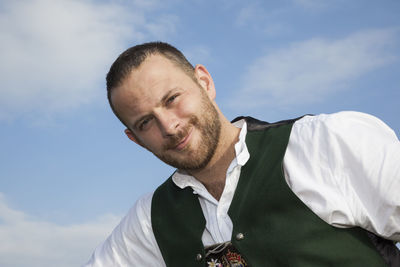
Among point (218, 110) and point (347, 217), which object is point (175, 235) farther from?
point (347, 217)

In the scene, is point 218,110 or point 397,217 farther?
point 218,110

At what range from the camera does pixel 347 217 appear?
2.15 m

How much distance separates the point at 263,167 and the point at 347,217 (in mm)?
473

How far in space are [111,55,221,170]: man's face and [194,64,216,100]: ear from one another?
16 cm

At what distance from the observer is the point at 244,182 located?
2.42 metres

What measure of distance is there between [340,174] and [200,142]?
2.51 ft

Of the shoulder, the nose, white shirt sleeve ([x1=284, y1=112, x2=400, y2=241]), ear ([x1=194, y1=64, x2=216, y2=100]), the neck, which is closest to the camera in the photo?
white shirt sleeve ([x1=284, y1=112, x2=400, y2=241])

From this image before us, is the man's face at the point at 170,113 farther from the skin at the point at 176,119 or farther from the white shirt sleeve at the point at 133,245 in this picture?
the white shirt sleeve at the point at 133,245

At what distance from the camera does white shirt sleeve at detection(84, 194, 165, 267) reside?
2.89 metres

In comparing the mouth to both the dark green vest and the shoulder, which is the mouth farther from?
the shoulder

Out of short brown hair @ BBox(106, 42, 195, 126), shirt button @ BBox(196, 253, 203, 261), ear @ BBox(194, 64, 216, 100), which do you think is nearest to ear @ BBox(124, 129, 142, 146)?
short brown hair @ BBox(106, 42, 195, 126)

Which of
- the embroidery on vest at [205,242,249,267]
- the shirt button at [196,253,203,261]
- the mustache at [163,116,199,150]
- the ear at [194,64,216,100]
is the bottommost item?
the embroidery on vest at [205,242,249,267]

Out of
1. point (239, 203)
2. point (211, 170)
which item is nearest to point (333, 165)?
point (239, 203)

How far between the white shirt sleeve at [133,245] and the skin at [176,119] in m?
0.47
